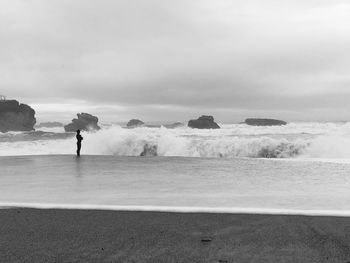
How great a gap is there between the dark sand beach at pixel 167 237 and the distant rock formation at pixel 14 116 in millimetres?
89813

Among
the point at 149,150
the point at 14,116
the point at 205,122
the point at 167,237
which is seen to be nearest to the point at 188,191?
the point at 167,237

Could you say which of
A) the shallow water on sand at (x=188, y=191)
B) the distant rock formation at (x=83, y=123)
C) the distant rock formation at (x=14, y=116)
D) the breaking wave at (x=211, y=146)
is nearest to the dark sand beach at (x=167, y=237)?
the shallow water on sand at (x=188, y=191)

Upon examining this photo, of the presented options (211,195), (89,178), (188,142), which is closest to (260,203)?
(211,195)

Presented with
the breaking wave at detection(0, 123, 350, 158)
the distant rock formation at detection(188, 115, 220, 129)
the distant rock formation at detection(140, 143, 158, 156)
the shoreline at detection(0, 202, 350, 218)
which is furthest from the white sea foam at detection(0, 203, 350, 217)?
the distant rock formation at detection(188, 115, 220, 129)

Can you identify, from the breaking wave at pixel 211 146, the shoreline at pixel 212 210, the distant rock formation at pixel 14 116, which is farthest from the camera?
the distant rock formation at pixel 14 116

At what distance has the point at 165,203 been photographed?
22.3 ft

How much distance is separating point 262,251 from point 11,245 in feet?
8.08

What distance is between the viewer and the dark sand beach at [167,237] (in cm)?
360

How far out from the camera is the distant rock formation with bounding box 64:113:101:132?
286 ft

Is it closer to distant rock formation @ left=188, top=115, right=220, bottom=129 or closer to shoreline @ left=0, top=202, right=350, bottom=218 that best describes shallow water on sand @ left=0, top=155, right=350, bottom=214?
shoreline @ left=0, top=202, right=350, bottom=218

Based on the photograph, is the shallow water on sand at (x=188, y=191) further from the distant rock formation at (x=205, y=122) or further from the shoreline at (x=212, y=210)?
the distant rock formation at (x=205, y=122)

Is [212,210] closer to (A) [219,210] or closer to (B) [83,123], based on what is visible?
(A) [219,210]

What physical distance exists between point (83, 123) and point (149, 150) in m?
63.0

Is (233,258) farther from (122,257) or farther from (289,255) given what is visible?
(122,257)
